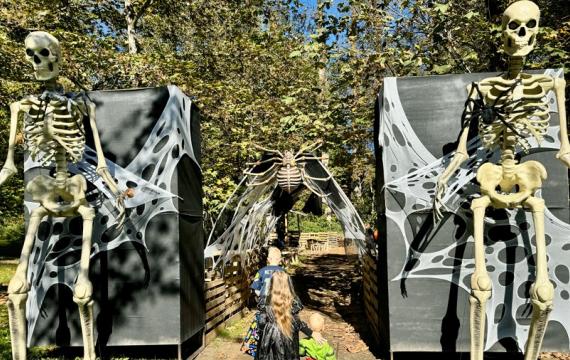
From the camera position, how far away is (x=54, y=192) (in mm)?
4746

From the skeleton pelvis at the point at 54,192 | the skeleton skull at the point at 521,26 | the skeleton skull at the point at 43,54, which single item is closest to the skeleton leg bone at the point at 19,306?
the skeleton pelvis at the point at 54,192

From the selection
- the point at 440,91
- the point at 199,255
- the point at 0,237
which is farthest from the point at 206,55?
the point at 0,237

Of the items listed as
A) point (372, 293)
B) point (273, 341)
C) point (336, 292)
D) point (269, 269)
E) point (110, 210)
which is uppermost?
point (110, 210)

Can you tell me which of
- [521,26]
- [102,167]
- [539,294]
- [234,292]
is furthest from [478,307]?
[234,292]

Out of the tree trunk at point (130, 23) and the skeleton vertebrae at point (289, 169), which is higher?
the tree trunk at point (130, 23)

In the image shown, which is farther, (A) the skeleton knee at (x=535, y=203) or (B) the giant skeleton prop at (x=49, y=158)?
(B) the giant skeleton prop at (x=49, y=158)

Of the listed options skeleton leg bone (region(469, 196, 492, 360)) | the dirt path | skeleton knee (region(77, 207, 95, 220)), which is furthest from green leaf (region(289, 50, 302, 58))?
the dirt path

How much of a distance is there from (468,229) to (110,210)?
15.1ft

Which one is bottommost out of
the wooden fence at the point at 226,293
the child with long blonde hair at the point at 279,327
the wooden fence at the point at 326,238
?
the wooden fence at the point at 326,238

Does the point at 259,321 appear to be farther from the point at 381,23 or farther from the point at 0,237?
the point at 0,237

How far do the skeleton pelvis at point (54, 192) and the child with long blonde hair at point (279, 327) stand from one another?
2.46 m

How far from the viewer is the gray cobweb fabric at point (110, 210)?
587cm

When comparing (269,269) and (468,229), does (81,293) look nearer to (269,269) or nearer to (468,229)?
(269,269)

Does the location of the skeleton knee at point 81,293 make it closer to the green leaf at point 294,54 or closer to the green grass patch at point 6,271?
the green leaf at point 294,54
